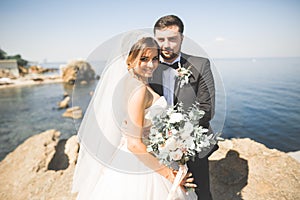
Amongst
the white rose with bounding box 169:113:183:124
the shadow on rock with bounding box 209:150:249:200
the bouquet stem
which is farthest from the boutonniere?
the shadow on rock with bounding box 209:150:249:200

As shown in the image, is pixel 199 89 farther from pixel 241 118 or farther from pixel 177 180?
pixel 241 118

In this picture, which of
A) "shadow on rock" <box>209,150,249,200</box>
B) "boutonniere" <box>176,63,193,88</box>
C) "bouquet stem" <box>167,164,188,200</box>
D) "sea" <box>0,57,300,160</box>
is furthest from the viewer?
"sea" <box>0,57,300,160</box>

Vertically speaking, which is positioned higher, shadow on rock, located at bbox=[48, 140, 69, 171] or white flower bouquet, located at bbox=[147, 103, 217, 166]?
white flower bouquet, located at bbox=[147, 103, 217, 166]

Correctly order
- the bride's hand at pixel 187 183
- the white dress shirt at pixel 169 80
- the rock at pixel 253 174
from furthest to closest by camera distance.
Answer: the rock at pixel 253 174 < the white dress shirt at pixel 169 80 < the bride's hand at pixel 187 183

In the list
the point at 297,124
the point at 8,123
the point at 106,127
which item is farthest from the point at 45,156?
the point at 297,124

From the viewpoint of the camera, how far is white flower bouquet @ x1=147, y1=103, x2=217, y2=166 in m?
1.75

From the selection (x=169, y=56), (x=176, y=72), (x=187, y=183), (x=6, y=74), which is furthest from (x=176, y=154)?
(x=6, y=74)

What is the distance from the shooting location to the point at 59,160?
562cm

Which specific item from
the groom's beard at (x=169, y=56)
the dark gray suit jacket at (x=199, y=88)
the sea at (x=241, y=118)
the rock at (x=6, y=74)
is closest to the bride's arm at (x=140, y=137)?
the dark gray suit jacket at (x=199, y=88)

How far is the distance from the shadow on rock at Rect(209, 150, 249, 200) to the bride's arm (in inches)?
75.6

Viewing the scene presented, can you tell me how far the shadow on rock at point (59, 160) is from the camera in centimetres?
524

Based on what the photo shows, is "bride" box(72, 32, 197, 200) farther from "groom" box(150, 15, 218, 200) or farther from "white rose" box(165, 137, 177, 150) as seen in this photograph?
"groom" box(150, 15, 218, 200)

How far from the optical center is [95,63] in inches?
76.4

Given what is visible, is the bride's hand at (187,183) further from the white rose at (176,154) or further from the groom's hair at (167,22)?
the groom's hair at (167,22)
